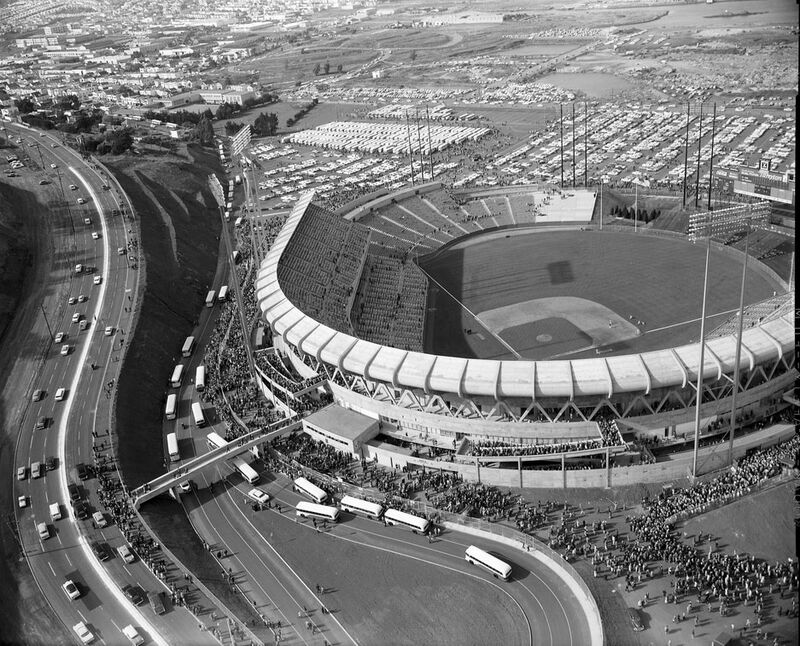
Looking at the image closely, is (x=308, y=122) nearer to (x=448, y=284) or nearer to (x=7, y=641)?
(x=448, y=284)

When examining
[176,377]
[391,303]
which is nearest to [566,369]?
[391,303]

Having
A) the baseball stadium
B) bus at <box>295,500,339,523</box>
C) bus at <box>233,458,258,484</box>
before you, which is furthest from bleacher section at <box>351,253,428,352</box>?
bus at <box>295,500,339,523</box>

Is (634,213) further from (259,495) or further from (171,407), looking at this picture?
(259,495)

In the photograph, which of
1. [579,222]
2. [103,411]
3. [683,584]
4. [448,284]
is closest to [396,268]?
[448,284]

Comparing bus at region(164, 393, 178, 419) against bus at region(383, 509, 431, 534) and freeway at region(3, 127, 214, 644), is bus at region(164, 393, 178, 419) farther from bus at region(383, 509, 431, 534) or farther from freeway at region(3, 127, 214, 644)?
bus at region(383, 509, 431, 534)

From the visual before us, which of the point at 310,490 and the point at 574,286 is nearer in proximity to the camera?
the point at 310,490

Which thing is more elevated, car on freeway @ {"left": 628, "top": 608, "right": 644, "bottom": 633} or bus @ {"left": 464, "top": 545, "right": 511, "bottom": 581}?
bus @ {"left": 464, "top": 545, "right": 511, "bottom": 581}

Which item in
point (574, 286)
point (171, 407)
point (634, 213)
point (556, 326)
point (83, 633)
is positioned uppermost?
point (634, 213)
